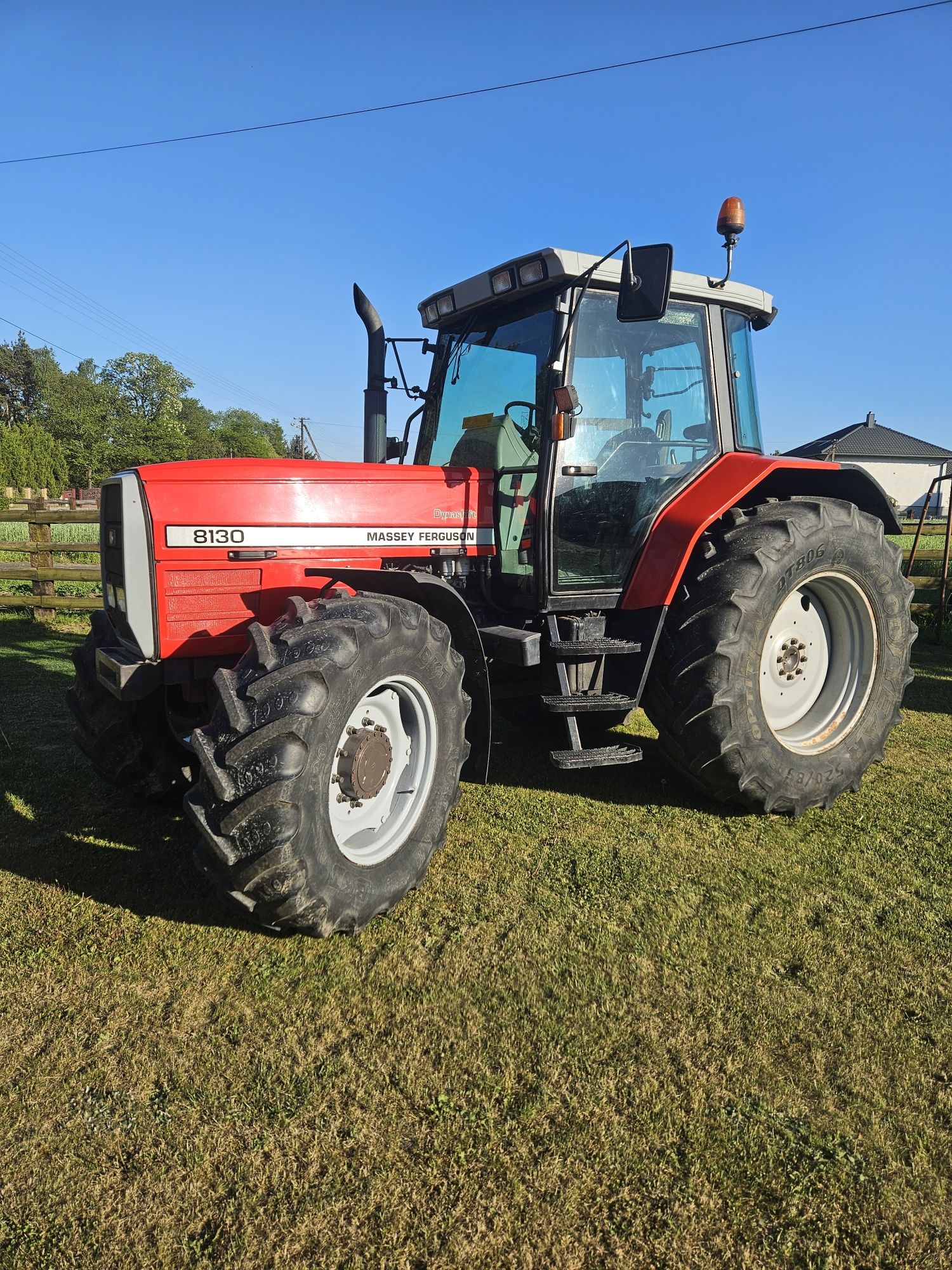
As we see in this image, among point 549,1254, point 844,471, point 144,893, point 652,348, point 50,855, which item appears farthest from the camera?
point 844,471

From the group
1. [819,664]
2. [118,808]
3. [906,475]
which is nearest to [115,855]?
[118,808]

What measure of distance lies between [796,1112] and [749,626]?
2.04 meters

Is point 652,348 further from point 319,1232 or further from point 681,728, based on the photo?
point 319,1232

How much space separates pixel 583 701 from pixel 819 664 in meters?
1.48

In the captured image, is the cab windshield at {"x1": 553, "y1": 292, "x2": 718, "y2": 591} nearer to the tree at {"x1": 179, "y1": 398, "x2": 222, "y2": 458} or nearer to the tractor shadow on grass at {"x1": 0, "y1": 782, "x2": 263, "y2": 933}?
the tractor shadow on grass at {"x1": 0, "y1": 782, "x2": 263, "y2": 933}

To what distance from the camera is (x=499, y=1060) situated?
224 cm

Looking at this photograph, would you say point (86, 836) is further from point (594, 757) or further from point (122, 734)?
point (594, 757)

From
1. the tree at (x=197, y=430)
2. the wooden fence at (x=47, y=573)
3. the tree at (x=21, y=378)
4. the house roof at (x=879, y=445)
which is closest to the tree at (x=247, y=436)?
the tree at (x=197, y=430)

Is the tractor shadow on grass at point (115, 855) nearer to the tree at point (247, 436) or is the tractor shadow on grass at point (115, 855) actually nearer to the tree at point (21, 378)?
the tree at point (247, 436)

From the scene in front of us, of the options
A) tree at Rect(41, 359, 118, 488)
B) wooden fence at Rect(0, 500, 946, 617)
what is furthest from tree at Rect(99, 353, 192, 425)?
wooden fence at Rect(0, 500, 946, 617)

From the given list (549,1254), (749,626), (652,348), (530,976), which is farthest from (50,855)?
(652,348)

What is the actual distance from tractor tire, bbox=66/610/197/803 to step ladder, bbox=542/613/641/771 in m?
1.70

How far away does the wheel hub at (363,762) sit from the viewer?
2.91 m

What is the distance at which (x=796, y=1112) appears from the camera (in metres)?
2.07
